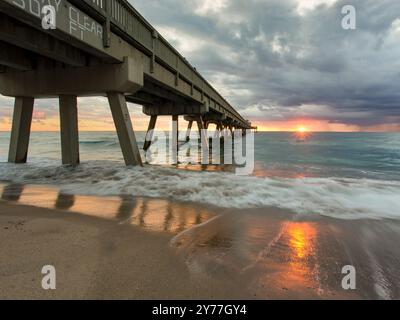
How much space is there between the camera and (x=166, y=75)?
15469 mm

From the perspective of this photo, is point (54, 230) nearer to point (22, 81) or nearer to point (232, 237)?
point (232, 237)

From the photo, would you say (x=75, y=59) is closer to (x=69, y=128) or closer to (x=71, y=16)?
(x=71, y=16)

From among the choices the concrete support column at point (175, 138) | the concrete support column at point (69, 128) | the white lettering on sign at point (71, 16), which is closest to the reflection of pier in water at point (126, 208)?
the white lettering on sign at point (71, 16)

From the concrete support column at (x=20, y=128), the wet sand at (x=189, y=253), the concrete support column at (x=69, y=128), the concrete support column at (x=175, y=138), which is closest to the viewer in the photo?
the wet sand at (x=189, y=253)

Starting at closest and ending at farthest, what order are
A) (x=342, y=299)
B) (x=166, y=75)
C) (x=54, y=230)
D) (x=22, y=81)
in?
1. (x=342, y=299)
2. (x=54, y=230)
3. (x=22, y=81)
4. (x=166, y=75)

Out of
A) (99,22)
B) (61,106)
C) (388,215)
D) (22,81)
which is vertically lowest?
(388,215)

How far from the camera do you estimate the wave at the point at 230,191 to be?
21.8 feet

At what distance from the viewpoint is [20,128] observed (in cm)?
1326

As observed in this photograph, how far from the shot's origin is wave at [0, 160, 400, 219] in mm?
6633

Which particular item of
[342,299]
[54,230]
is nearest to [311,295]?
[342,299]

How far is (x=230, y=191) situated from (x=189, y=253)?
4632 millimetres

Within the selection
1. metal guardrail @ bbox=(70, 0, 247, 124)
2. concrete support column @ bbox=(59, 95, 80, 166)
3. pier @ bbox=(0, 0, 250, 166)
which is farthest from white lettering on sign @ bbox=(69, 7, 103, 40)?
concrete support column @ bbox=(59, 95, 80, 166)

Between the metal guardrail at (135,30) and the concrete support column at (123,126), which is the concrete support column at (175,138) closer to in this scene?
the metal guardrail at (135,30)
